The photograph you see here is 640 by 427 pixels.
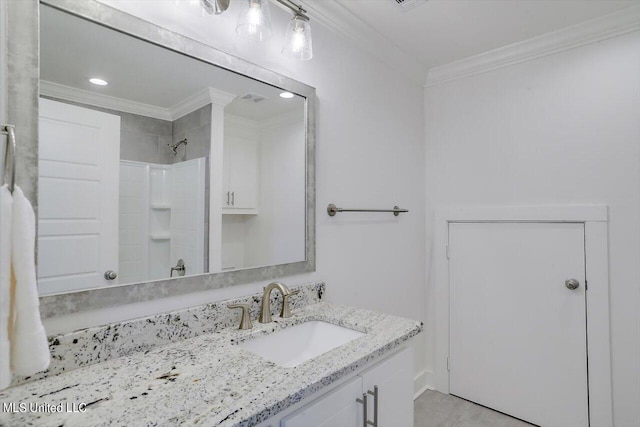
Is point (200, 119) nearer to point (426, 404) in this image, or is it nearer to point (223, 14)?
point (223, 14)

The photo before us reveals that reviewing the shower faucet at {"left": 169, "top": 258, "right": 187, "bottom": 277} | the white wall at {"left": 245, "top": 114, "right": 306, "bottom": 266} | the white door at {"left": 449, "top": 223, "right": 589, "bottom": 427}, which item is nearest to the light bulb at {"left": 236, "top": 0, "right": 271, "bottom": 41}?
the white wall at {"left": 245, "top": 114, "right": 306, "bottom": 266}

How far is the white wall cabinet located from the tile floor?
175cm

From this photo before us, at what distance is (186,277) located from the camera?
1.19m

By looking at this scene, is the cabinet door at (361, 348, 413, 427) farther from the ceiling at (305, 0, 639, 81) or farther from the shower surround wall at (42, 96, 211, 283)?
the ceiling at (305, 0, 639, 81)

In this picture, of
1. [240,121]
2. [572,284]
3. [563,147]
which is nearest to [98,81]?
[240,121]

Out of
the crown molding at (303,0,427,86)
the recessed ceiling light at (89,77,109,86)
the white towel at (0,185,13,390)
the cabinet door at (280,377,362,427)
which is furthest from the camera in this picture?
the crown molding at (303,0,427,86)

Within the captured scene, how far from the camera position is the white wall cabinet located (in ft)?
4.42

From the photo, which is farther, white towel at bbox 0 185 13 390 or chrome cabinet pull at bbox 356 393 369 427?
chrome cabinet pull at bbox 356 393 369 427

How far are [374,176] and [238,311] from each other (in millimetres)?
1161

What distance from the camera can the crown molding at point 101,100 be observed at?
0.93 m

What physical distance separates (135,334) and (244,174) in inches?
27.8

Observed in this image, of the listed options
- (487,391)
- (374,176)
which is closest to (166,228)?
(374,176)


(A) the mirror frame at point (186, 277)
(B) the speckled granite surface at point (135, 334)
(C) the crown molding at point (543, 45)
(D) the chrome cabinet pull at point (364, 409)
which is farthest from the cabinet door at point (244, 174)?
(C) the crown molding at point (543, 45)

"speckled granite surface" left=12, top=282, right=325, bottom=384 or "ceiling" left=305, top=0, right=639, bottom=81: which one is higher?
"ceiling" left=305, top=0, right=639, bottom=81
